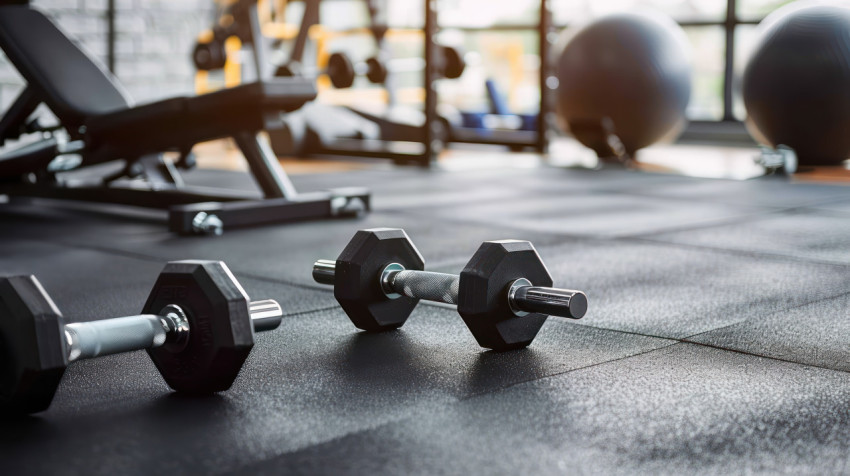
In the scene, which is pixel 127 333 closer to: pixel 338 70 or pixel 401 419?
pixel 401 419

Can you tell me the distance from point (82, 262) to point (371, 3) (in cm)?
388

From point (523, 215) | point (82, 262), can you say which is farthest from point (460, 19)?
point (82, 262)

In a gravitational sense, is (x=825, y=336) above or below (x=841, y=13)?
below

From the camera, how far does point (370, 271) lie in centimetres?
150

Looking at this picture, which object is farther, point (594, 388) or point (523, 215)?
point (523, 215)

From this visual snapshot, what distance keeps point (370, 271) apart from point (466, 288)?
0.73ft

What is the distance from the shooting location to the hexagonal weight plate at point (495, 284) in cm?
132

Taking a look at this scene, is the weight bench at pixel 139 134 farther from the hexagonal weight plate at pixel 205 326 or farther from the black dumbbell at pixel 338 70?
the black dumbbell at pixel 338 70

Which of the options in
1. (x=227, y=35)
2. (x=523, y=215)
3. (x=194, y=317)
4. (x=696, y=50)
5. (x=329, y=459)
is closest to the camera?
(x=329, y=459)

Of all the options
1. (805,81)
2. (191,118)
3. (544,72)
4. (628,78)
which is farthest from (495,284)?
(544,72)

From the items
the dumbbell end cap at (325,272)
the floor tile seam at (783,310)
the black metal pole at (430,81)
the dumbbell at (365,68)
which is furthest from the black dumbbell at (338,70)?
the dumbbell end cap at (325,272)

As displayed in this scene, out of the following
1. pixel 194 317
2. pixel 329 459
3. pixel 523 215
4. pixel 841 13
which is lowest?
pixel 523 215

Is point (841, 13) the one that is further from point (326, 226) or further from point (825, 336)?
point (825, 336)

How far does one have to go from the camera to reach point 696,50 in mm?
6566
